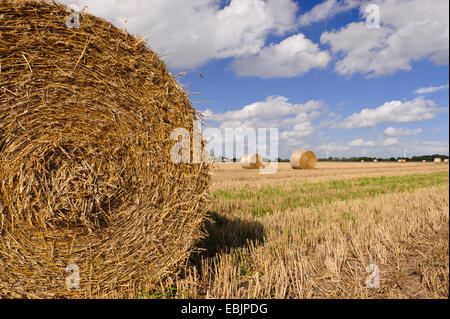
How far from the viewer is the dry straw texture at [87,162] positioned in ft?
9.75

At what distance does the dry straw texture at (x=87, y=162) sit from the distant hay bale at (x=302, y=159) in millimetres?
18954

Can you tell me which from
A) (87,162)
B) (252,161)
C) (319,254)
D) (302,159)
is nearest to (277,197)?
(319,254)

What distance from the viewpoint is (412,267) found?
3.86 meters

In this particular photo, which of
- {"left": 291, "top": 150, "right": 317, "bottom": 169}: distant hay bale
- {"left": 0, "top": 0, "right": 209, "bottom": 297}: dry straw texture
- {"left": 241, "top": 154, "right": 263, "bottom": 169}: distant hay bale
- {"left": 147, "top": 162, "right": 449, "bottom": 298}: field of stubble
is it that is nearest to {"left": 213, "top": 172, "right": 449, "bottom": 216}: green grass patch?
{"left": 147, "top": 162, "right": 449, "bottom": 298}: field of stubble

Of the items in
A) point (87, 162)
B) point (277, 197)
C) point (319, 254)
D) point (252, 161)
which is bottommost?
point (319, 254)

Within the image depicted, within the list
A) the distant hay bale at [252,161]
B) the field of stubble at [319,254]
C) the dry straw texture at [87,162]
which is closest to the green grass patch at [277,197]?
the field of stubble at [319,254]

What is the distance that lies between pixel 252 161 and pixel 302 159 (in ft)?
11.7

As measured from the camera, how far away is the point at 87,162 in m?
3.19

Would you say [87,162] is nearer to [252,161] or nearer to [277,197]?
[277,197]
